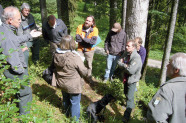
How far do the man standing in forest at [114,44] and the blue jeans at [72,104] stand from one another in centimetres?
208

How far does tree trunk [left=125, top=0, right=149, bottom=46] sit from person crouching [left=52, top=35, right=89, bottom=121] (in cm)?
219

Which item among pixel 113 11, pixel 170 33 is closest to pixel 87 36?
pixel 170 33

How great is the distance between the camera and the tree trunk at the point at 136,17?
4.06 m

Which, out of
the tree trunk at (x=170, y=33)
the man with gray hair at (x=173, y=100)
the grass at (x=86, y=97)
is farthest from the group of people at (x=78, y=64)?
the tree trunk at (x=170, y=33)

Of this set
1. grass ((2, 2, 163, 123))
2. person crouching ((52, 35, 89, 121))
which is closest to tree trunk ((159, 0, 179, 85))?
grass ((2, 2, 163, 123))

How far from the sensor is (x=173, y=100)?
1.80 m

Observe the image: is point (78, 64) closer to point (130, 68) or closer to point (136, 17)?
point (130, 68)

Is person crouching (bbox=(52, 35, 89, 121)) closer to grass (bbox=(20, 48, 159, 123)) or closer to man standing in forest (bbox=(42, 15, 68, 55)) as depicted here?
grass (bbox=(20, 48, 159, 123))

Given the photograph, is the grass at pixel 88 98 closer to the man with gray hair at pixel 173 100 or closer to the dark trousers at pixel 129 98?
the dark trousers at pixel 129 98

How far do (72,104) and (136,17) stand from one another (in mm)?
2854

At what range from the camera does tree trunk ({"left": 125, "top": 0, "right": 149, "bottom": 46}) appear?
406 cm

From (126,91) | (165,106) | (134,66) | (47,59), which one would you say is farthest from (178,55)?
(47,59)

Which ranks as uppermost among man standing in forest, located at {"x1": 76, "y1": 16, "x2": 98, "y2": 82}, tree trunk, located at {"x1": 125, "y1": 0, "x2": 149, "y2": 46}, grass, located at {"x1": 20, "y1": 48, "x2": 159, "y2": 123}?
tree trunk, located at {"x1": 125, "y1": 0, "x2": 149, "y2": 46}

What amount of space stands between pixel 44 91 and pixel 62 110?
96 cm
